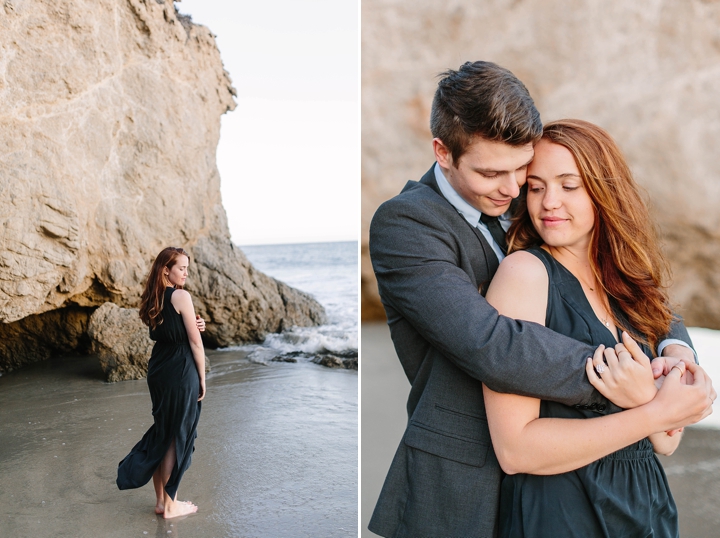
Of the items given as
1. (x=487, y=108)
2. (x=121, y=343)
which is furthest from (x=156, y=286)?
(x=487, y=108)

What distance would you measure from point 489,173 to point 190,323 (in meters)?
2.28

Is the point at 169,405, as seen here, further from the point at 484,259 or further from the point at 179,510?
the point at 484,259

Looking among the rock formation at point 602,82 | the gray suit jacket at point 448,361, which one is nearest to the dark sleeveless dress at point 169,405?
the rock formation at point 602,82

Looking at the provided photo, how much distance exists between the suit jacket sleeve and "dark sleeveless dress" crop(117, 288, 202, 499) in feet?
7.43

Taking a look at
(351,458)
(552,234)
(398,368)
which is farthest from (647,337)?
(351,458)

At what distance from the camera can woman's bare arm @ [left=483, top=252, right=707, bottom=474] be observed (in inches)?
39.4

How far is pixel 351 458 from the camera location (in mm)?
4355

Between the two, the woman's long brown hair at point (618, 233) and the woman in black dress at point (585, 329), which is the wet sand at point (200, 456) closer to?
the woman in black dress at point (585, 329)

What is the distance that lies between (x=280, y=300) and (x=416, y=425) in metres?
6.07

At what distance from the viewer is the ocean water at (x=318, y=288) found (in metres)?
6.78

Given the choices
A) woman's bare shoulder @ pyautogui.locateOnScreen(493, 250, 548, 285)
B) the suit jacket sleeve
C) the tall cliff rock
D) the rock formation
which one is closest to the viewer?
the suit jacket sleeve

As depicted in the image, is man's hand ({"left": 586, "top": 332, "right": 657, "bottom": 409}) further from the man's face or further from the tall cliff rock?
the tall cliff rock

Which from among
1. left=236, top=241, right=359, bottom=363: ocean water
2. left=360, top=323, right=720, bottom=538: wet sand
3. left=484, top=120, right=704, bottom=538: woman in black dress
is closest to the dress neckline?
left=484, top=120, right=704, bottom=538: woman in black dress

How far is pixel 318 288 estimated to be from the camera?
719 inches
